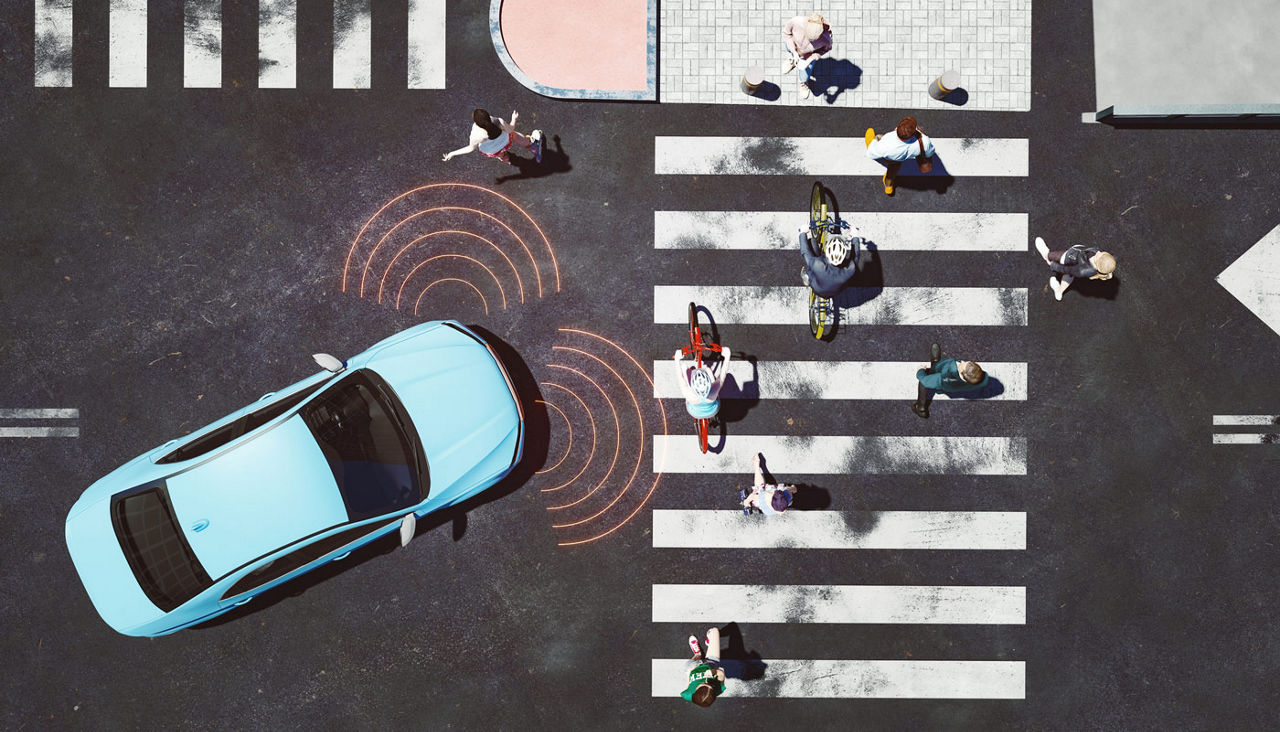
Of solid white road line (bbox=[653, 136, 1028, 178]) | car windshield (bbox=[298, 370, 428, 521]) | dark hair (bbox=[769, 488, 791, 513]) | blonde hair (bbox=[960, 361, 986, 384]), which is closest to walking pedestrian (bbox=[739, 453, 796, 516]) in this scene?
dark hair (bbox=[769, 488, 791, 513])

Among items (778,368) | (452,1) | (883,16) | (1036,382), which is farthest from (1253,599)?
(452,1)

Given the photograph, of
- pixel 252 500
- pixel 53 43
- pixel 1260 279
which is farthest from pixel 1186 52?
pixel 53 43

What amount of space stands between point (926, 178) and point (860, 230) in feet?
3.85

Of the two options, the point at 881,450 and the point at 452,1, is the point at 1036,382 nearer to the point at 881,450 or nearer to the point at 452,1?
the point at 881,450

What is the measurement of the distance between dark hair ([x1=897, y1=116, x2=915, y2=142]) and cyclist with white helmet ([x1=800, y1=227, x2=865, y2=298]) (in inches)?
57.1

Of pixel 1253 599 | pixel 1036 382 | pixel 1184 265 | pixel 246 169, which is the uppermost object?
pixel 246 169

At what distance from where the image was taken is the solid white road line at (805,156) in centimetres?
1019

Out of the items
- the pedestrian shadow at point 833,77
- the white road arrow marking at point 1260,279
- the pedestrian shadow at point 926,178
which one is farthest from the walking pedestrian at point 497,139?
the white road arrow marking at point 1260,279

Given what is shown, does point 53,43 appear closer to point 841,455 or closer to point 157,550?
point 157,550

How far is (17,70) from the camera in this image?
10156mm

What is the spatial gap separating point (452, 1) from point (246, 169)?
12.4 feet

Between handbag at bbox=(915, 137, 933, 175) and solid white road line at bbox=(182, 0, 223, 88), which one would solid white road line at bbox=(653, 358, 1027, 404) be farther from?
solid white road line at bbox=(182, 0, 223, 88)

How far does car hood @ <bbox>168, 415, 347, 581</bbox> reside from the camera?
350 inches

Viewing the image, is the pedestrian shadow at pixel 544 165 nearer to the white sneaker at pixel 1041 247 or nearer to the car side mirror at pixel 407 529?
the car side mirror at pixel 407 529
